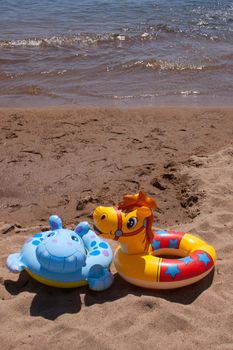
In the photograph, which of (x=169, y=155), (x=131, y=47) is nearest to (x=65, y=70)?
(x=131, y=47)

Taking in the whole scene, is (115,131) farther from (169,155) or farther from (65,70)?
(65,70)

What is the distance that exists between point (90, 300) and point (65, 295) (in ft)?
0.70

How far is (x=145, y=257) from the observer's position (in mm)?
3982

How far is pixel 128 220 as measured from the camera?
Result: 3.85m

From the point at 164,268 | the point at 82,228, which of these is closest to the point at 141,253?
the point at 164,268

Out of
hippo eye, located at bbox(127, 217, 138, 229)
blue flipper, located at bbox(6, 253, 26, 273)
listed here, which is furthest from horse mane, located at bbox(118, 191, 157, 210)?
blue flipper, located at bbox(6, 253, 26, 273)

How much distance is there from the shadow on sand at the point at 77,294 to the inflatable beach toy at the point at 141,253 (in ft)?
0.26

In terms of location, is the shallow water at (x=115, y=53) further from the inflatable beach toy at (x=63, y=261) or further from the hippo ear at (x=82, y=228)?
the inflatable beach toy at (x=63, y=261)

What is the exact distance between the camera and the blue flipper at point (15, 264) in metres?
3.97

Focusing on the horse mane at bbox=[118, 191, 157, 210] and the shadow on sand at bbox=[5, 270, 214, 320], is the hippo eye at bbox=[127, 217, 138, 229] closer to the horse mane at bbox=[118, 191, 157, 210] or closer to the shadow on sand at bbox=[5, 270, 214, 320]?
the horse mane at bbox=[118, 191, 157, 210]

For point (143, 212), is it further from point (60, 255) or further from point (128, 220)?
point (60, 255)

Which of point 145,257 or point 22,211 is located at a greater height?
point 145,257

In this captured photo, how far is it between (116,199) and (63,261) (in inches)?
71.2

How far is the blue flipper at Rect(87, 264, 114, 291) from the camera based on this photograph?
153 inches
